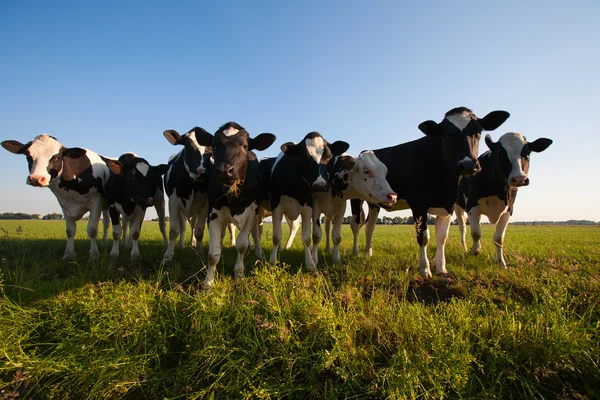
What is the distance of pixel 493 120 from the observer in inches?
239

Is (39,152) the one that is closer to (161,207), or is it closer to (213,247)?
(161,207)

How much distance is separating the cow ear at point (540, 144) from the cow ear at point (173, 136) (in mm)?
7737

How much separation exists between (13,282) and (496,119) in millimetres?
8562

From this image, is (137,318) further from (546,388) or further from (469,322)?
(546,388)

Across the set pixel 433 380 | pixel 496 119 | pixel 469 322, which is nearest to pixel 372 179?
pixel 496 119

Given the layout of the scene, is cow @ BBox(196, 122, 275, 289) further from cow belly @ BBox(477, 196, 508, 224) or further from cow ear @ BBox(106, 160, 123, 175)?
cow belly @ BBox(477, 196, 508, 224)

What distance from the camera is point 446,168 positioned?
5.93m

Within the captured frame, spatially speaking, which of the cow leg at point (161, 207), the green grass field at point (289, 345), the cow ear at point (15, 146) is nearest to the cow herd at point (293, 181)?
the cow ear at point (15, 146)

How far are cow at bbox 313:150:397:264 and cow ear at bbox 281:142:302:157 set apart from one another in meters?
0.83

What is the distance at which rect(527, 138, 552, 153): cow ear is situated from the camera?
23.5 ft

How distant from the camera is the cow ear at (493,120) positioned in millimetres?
5953

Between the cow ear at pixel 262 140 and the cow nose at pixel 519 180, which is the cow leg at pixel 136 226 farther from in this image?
the cow nose at pixel 519 180

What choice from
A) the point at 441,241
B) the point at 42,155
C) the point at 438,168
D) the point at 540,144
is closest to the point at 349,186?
the point at 438,168

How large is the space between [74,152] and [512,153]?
9661mm
